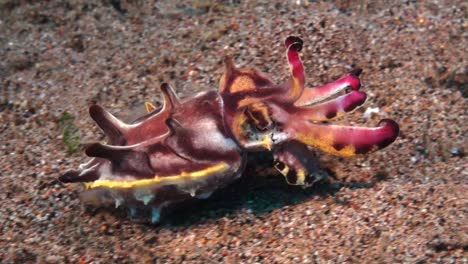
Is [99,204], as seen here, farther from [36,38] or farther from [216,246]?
[36,38]

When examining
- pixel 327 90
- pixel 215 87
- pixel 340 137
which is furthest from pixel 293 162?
pixel 215 87

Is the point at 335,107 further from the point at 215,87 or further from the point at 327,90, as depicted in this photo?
the point at 215,87

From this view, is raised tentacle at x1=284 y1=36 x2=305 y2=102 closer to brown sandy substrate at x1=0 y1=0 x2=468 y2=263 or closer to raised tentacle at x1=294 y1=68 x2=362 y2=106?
raised tentacle at x1=294 y1=68 x2=362 y2=106

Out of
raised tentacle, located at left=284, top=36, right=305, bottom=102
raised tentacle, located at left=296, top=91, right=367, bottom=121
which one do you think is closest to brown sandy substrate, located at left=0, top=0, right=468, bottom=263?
raised tentacle, located at left=296, top=91, right=367, bottom=121

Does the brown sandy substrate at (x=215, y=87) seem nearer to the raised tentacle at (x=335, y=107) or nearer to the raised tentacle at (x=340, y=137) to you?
the raised tentacle at (x=340, y=137)

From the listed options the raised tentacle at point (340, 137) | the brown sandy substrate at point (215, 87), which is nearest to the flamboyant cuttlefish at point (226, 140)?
the raised tentacle at point (340, 137)
